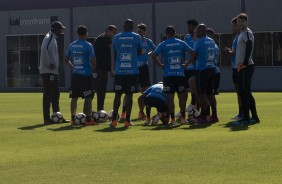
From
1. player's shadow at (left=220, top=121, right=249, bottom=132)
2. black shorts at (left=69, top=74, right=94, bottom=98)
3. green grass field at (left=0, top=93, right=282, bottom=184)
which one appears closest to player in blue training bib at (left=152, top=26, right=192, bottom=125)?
green grass field at (left=0, top=93, right=282, bottom=184)

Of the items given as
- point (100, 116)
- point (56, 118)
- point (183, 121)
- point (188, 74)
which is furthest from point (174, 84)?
point (56, 118)

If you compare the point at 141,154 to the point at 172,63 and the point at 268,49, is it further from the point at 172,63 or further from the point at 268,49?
the point at 268,49

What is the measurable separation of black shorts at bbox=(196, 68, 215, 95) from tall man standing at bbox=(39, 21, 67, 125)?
3.23 meters

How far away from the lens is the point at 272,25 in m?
43.7

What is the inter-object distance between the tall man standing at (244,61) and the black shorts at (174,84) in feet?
3.69

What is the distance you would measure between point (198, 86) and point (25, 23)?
35.6 metres

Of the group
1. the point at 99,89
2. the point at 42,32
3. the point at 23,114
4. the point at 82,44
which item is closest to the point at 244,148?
the point at 82,44

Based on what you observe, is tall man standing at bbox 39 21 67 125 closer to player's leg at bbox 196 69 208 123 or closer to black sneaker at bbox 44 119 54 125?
black sneaker at bbox 44 119 54 125

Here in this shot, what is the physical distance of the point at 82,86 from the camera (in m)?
16.9

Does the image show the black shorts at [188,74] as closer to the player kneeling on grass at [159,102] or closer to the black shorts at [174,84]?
the player kneeling on grass at [159,102]

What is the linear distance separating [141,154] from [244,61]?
5.13 metres

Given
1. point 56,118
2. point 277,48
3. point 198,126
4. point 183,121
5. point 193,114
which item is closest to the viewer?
point 198,126

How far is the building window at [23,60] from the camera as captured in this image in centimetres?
5083

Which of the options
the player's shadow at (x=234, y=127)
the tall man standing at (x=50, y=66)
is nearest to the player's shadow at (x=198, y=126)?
the player's shadow at (x=234, y=127)
